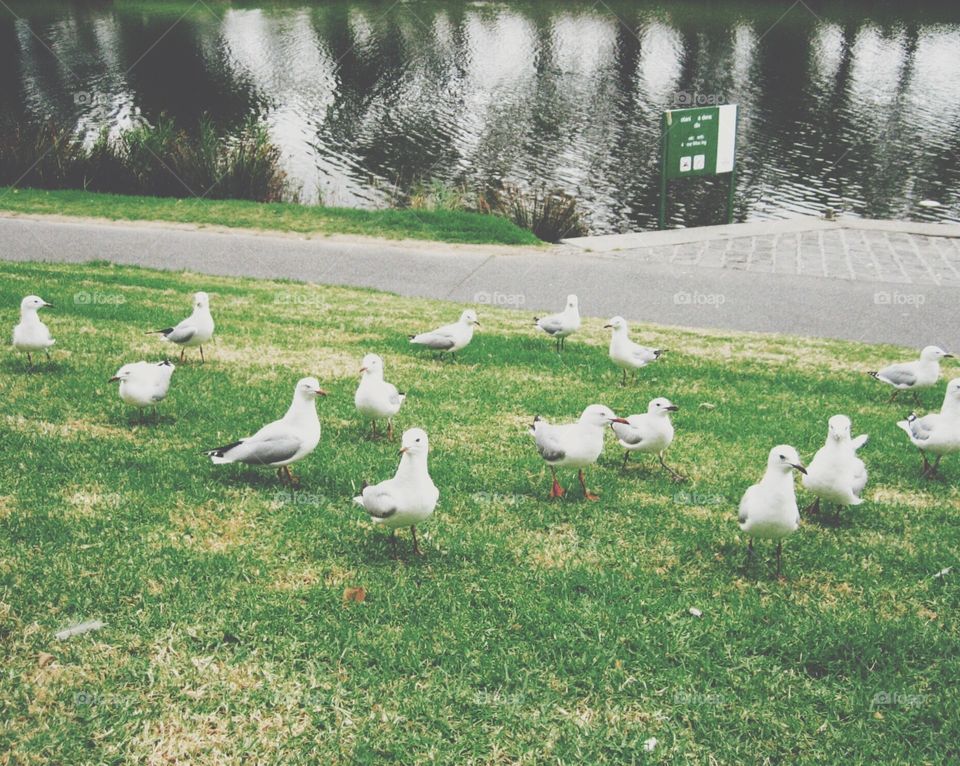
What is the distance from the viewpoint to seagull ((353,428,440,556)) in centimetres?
538

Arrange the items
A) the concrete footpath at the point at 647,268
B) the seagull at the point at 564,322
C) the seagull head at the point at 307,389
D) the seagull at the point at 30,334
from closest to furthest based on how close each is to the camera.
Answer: the seagull head at the point at 307,389, the seagull at the point at 30,334, the seagull at the point at 564,322, the concrete footpath at the point at 647,268

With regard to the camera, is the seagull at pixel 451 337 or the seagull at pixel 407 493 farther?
the seagull at pixel 451 337

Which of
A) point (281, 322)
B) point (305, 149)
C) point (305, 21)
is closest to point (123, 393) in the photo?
point (281, 322)

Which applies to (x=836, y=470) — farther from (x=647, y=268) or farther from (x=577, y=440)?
(x=647, y=268)

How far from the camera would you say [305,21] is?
48.1m

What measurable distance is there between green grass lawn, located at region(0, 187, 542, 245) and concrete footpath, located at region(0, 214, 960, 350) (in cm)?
56

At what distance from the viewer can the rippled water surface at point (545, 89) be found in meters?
24.0

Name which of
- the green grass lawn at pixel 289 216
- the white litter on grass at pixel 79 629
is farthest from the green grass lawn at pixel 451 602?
the green grass lawn at pixel 289 216

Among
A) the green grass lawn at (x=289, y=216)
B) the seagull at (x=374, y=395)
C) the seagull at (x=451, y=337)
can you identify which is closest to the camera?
the seagull at (x=374, y=395)

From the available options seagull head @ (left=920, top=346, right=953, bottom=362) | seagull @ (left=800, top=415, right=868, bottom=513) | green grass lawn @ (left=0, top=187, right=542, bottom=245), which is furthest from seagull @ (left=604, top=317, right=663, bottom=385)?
green grass lawn @ (left=0, top=187, right=542, bottom=245)

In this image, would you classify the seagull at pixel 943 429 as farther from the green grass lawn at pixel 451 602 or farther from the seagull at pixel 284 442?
the seagull at pixel 284 442

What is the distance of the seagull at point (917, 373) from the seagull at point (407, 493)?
562 cm

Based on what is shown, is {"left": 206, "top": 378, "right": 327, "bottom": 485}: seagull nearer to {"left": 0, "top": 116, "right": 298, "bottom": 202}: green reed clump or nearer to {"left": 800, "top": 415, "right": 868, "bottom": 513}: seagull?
{"left": 800, "top": 415, "right": 868, "bottom": 513}: seagull

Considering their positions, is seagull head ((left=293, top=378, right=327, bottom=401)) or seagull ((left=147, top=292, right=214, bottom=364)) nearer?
seagull head ((left=293, top=378, right=327, bottom=401))
